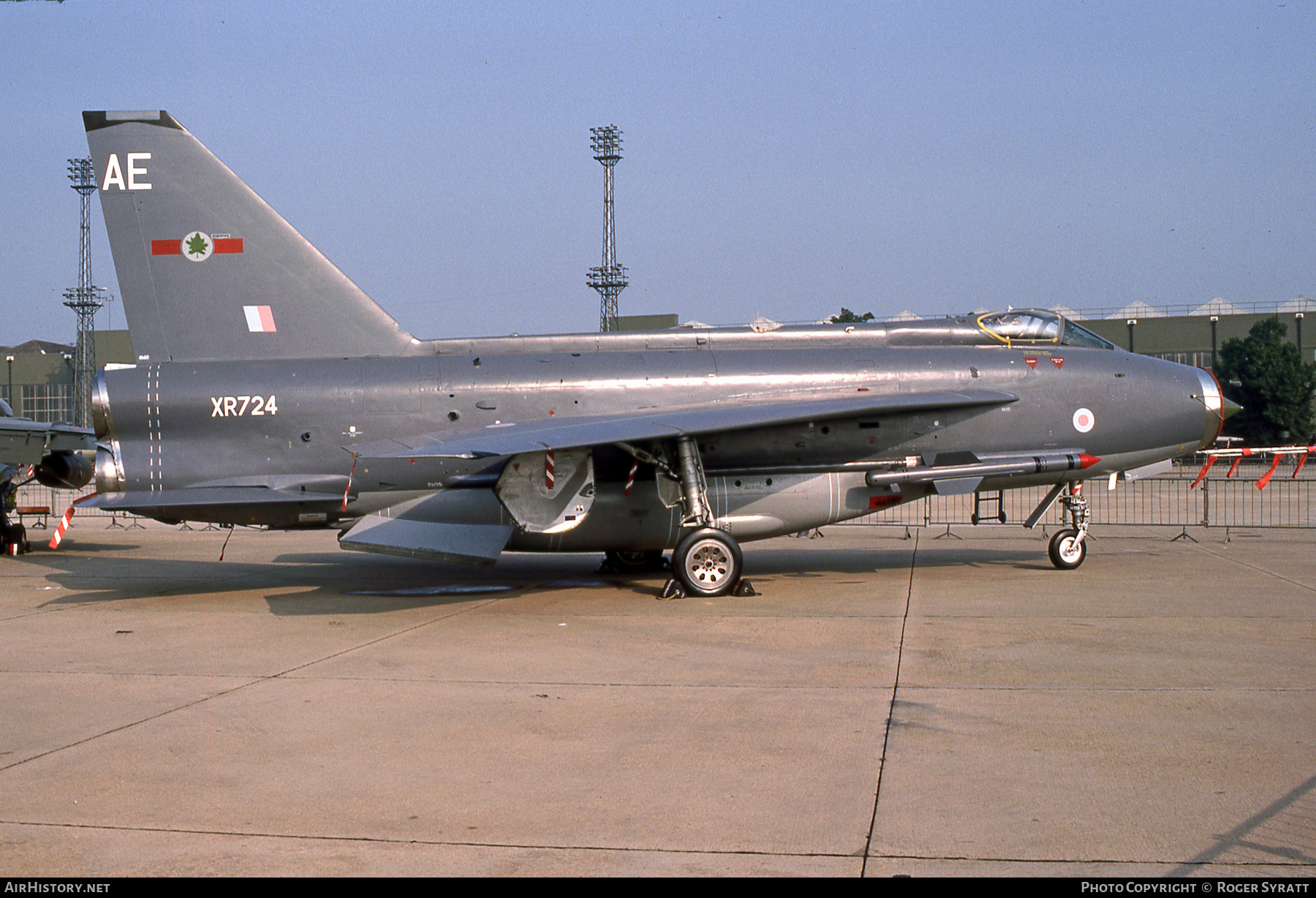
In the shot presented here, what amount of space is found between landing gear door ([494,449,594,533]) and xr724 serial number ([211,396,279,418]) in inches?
103

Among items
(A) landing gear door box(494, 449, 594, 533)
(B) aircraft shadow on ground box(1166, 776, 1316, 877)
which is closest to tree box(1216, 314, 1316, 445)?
(A) landing gear door box(494, 449, 594, 533)

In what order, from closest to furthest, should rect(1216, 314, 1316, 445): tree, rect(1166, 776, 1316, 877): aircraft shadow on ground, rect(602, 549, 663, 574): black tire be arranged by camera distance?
1. rect(1166, 776, 1316, 877): aircraft shadow on ground
2. rect(602, 549, 663, 574): black tire
3. rect(1216, 314, 1316, 445): tree

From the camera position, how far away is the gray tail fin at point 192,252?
11.5 m

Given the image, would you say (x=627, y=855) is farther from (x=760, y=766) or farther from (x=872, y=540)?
(x=872, y=540)

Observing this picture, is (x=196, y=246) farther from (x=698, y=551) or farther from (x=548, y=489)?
(x=698, y=551)

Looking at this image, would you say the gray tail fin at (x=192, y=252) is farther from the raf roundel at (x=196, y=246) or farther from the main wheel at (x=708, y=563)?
the main wheel at (x=708, y=563)

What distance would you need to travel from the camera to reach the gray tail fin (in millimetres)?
11523

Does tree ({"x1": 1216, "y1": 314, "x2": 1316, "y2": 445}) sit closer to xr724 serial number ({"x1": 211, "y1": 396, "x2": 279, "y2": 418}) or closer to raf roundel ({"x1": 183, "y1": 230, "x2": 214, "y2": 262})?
xr724 serial number ({"x1": 211, "y1": 396, "x2": 279, "y2": 418})

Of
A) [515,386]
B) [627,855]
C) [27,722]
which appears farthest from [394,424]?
[627,855]

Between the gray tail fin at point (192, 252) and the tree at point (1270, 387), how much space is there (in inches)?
Result: 1792

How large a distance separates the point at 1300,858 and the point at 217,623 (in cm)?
887

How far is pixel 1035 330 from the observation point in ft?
42.0

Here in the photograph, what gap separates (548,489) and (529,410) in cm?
106

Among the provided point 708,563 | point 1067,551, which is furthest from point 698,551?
point 1067,551
